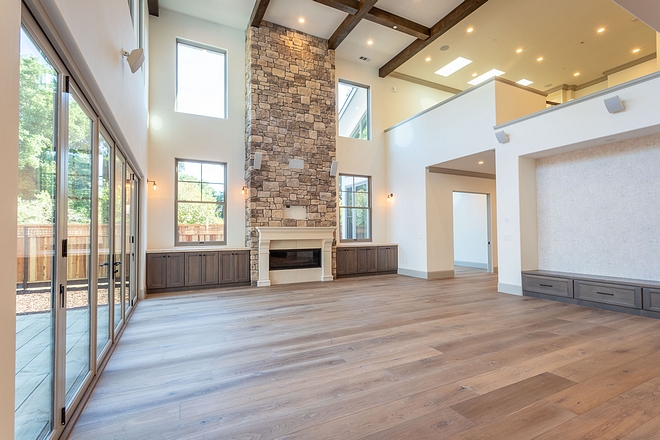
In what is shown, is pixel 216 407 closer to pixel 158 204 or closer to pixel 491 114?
pixel 158 204

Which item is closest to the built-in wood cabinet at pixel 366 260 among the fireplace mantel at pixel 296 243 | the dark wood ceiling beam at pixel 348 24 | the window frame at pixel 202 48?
the fireplace mantel at pixel 296 243

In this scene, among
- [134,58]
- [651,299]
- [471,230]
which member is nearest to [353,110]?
[471,230]

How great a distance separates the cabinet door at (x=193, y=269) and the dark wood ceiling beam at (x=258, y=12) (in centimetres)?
521

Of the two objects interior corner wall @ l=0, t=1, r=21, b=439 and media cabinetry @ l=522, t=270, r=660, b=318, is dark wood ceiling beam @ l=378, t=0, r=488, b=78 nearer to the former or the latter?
media cabinetry @ l=522, t=270, r=660, b=318

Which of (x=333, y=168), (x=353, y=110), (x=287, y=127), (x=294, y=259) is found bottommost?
(x=294, y=259)

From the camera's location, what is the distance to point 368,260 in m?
8.38

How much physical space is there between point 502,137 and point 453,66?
4.16 meters

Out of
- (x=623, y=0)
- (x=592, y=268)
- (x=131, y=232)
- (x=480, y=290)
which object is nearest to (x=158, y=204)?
(x=131, y=232)

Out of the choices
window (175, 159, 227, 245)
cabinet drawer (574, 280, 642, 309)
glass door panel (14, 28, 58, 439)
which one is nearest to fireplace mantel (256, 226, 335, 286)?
window (175, 159, 227, 245)

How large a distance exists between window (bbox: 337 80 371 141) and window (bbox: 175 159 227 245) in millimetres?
3572

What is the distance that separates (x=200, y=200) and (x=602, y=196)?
24.9 feet

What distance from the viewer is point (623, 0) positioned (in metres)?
2.18

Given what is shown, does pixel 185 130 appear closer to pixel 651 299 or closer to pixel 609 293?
pixel 609 293

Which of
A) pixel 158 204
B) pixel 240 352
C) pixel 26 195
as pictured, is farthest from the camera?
pixel 158 204
